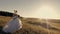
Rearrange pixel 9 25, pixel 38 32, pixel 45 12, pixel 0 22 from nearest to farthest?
1. pixel 9 25
2. pixel 38 32
3. pixel 0 22
4. pixel 45 12

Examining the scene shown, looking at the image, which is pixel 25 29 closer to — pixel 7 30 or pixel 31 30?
pixel 31 30

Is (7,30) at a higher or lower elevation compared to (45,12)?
lower

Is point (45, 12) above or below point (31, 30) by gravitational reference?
above

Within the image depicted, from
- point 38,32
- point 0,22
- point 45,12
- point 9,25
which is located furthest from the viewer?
point 45,12

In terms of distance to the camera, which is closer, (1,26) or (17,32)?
(17,32)

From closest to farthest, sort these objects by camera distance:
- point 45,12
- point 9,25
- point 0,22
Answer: point 9,25 < point 0,22 < point 45,12

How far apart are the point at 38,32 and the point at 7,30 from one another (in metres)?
0.41

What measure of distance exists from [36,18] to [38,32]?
1.05m

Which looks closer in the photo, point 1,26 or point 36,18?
point 1,26

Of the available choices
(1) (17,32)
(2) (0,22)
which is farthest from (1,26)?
(1) (17,32)

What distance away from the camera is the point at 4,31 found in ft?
6.82

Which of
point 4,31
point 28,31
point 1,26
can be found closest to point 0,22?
point 1,26

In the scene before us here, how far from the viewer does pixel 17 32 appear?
2.08 meters

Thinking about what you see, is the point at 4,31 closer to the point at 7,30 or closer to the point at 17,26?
the point at 7,30
